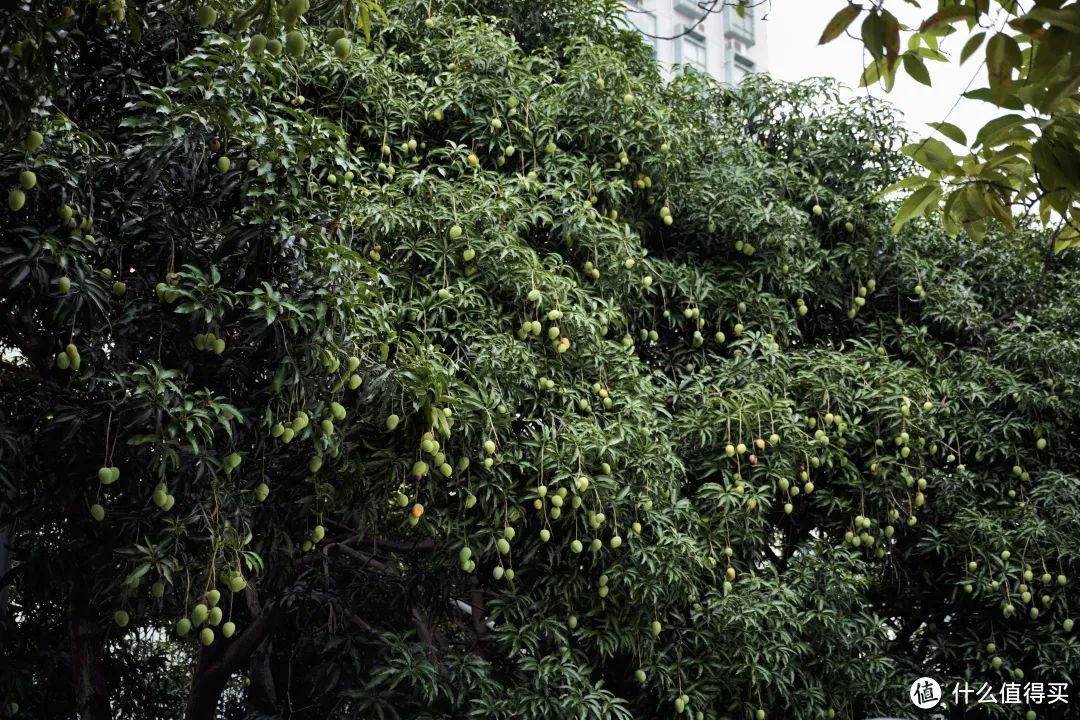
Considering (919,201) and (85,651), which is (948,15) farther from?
(85,651)

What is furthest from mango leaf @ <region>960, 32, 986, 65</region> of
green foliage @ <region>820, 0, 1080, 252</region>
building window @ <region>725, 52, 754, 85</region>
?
building window @ <region>725, 52, 754, 85</region>

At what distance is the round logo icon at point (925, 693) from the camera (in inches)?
213

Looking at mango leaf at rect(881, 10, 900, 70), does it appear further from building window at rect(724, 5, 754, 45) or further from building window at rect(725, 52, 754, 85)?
building window at rect(724, 5, 754, 45)

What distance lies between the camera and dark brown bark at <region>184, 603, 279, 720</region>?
441 centimetres

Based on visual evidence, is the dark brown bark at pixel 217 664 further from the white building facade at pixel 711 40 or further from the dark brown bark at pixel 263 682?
the white building facade at pixel 711 40

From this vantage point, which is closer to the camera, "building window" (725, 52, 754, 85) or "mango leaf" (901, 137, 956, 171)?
"mango leaf" (901, 137, 956, 171)

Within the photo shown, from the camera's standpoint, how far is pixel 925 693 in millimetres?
5445

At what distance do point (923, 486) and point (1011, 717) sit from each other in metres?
1.25

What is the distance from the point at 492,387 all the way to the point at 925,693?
2.91 meters

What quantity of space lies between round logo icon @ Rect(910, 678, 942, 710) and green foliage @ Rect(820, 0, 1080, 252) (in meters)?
3.90

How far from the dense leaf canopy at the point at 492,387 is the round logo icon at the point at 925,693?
0.37ft

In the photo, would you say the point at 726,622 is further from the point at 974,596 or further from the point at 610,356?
the point at 974,596

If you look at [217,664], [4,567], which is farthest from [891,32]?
[217,664]

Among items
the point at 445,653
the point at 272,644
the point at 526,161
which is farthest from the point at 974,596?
the point at 272,644
